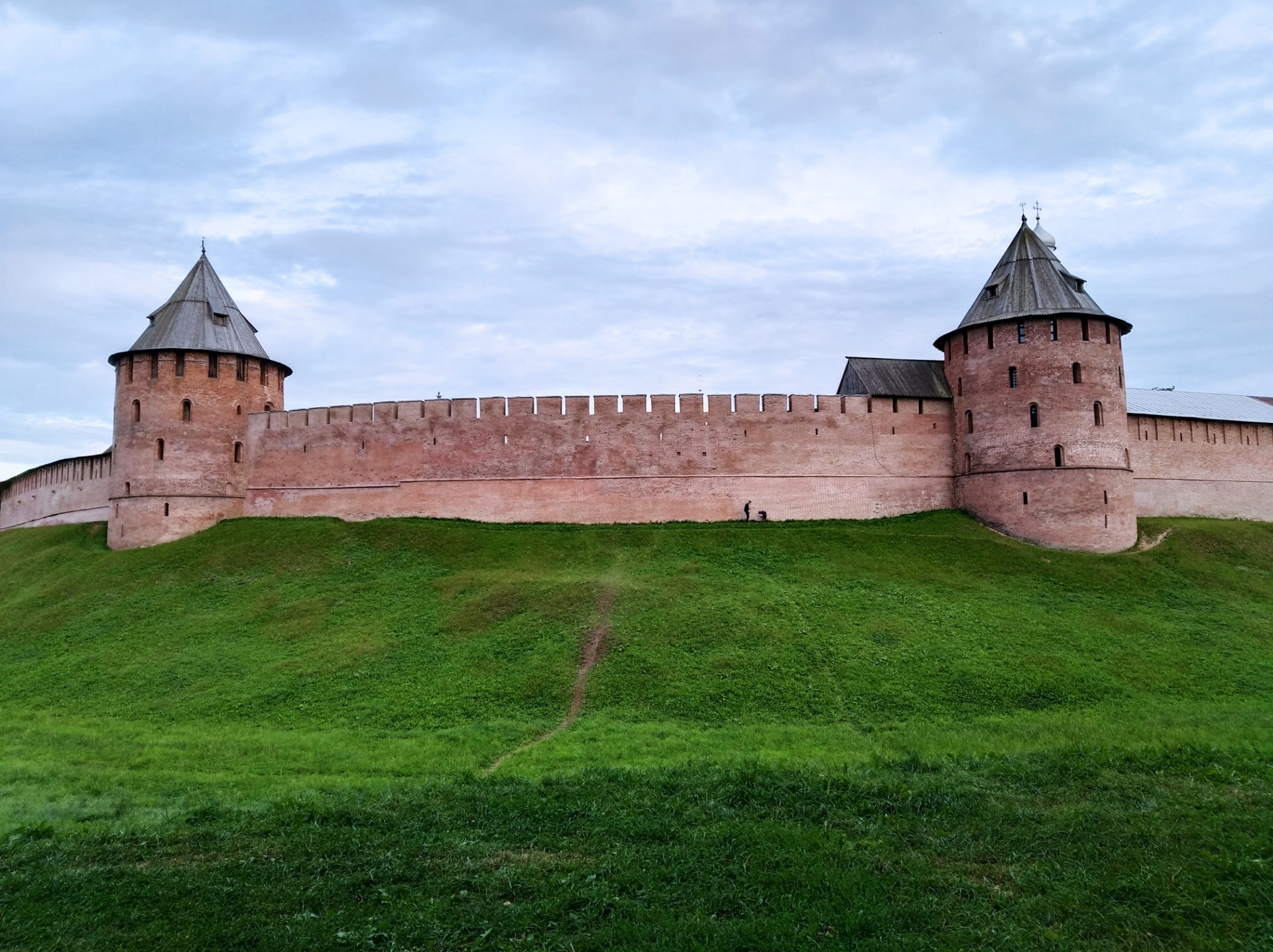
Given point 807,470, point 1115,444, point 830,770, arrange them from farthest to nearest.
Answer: point 807,470
point 1115,444
point 830,770

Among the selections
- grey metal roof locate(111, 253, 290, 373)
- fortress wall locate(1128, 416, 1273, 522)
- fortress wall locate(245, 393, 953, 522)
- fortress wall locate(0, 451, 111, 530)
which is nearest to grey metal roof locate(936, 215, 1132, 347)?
fortress wall locate(245, 393, 953, 522)

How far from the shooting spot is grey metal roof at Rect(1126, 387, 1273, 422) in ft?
97.9

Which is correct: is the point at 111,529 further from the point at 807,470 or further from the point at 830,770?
the point at 830,770

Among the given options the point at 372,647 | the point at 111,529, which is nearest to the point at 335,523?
the point at 111,529

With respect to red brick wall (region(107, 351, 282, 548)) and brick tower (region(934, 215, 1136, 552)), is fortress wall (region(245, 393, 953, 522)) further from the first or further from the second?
red brick wall (region(107, 351, 282, 548))

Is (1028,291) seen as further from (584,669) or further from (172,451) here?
(172,451)

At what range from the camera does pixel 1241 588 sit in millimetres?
21766

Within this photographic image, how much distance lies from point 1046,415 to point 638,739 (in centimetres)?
1674

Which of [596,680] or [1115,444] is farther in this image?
[1115,444]

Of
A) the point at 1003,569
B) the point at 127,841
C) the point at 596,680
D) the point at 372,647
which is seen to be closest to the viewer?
the point at 127,841

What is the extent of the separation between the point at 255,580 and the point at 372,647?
6.61 metres

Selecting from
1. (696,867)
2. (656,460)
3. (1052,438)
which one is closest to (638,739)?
(696,867)

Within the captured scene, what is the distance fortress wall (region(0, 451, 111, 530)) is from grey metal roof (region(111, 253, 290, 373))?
4.71 metres

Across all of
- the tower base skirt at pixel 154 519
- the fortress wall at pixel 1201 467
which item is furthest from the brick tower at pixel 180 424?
the fortress wall at pixel 1201 467
